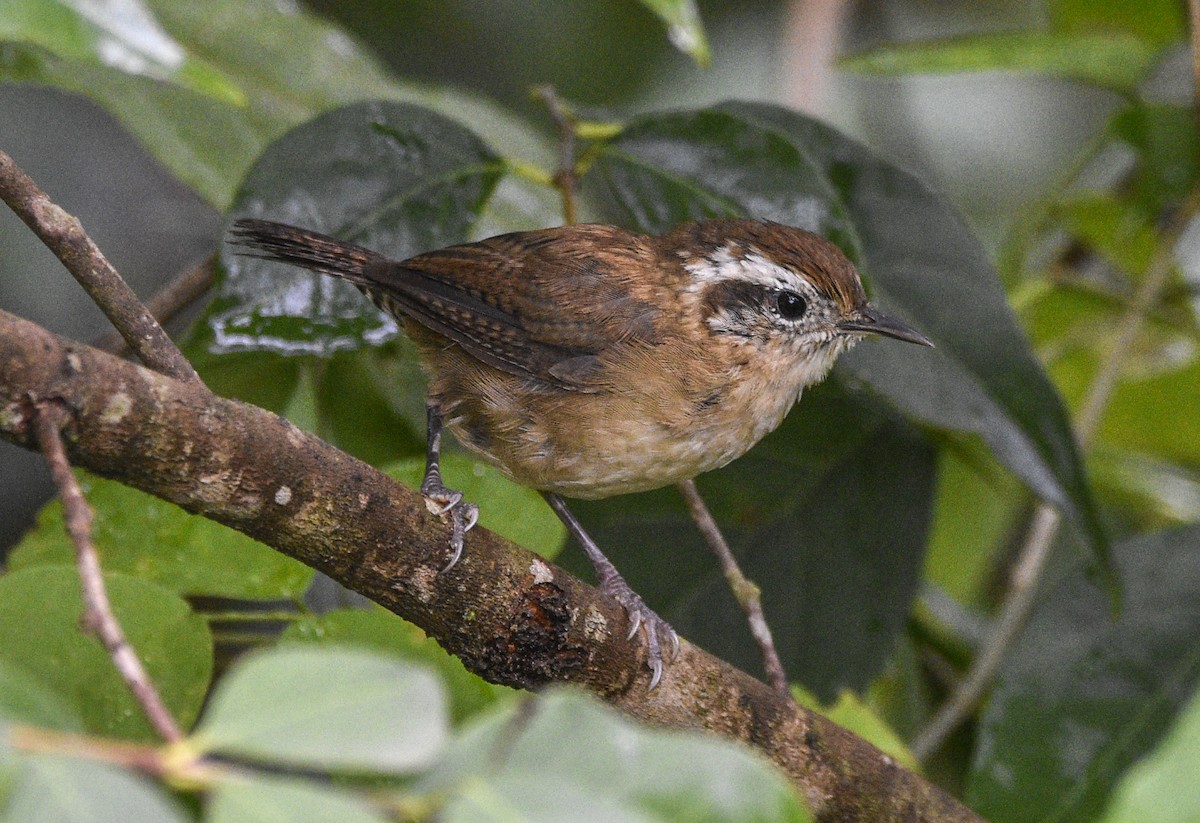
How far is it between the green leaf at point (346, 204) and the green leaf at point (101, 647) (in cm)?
72

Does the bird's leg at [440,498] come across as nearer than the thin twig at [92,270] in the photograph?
No

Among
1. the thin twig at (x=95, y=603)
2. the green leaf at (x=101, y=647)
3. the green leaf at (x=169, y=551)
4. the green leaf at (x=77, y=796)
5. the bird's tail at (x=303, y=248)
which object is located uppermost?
the green leaf at (x=77, y=796)

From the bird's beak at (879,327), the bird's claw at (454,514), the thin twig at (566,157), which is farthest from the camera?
the thin twig at (566,157)

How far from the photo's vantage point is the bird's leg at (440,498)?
1803 millimetres

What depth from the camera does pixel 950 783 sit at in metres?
3.59

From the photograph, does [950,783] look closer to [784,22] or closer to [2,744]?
[2,744]

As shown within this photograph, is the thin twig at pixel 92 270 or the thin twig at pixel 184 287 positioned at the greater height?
the thin twig at pixel 92 270

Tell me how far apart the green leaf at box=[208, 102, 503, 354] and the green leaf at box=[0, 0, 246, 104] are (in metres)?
0.23

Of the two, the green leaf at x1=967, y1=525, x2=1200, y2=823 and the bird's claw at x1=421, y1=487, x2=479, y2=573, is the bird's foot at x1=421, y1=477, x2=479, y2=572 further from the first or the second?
the green leaf at x1=967, y1=525, x2=1200, y2=823

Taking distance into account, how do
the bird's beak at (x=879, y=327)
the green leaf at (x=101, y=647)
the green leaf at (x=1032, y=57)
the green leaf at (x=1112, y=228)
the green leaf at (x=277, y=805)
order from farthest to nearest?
the green leaf at (x=1112, y=228), the green leaf at (x=1032, y=57), the bird's beak at (x=879, y=327), the green leaf at (x=101, y=647), the green leaf at (x=277, y=805)

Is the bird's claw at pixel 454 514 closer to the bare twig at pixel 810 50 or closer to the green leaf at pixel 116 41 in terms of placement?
the green leaf at pixel 116 41

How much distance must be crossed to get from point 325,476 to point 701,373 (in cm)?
127

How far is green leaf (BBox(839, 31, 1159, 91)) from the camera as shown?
323cm

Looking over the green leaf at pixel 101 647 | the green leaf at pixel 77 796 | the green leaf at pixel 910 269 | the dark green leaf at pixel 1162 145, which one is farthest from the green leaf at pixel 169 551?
the dark green leaf at pixel 1162 145
